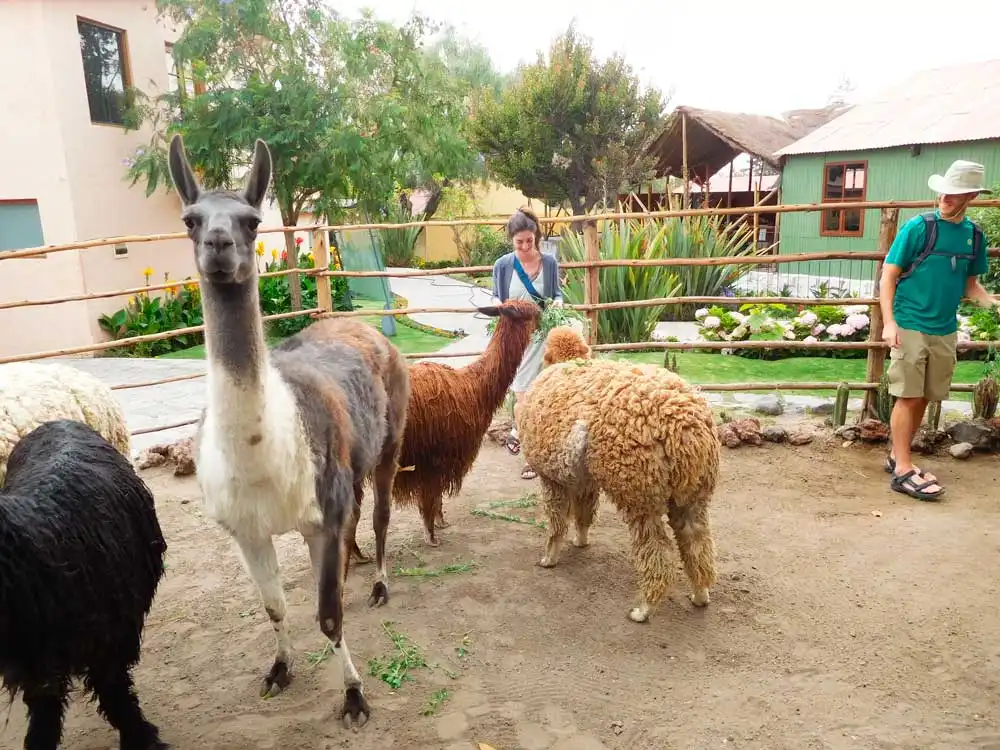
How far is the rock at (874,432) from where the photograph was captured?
5.04 m

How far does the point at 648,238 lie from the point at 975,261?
4.08 m

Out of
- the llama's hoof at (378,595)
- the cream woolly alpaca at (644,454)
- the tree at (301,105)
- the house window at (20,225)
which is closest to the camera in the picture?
the cream woolly alpaca at (644,454)

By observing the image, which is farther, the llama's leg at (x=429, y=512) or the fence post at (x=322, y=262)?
the fence post at (x=322, y=262)

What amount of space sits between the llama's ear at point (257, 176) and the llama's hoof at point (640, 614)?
7.02ft

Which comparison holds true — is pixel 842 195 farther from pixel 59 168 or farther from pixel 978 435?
pixel 59 168

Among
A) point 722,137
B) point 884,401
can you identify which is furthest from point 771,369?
point 722,137

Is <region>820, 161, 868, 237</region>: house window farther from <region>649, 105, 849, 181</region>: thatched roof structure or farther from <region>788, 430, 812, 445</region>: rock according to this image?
<region>788, 430, 812, 445</region>: rock

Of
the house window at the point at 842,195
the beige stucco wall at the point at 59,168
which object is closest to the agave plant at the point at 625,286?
the beige stucco wall at the point at 59,168

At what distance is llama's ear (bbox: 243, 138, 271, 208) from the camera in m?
2.07

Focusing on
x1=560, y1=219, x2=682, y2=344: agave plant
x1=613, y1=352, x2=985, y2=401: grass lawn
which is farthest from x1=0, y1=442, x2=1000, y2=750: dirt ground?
x1=560, y1=219, x2=682, y2=344: agave plant

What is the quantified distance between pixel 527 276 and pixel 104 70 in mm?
8116

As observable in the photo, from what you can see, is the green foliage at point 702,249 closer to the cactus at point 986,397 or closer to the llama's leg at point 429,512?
the cactus at point 986,397

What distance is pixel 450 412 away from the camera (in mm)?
3707

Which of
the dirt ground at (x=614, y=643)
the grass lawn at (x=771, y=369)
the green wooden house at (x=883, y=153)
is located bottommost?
the dirt ground at (x=614, y=643)
